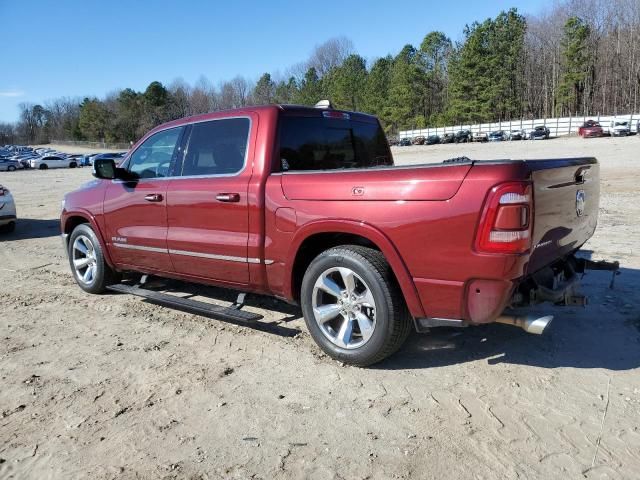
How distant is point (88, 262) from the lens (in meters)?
5.97

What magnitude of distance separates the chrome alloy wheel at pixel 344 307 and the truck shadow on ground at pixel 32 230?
8.63 m

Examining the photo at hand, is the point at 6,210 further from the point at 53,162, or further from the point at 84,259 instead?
the point at 53,162

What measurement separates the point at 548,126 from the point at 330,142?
67312mm

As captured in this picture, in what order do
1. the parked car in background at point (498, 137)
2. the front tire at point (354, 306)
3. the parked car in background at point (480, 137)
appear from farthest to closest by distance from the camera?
the parked car in background at point (480, 137) < the parked car in background at point (498, 137) < the front tire at point (354, 306)

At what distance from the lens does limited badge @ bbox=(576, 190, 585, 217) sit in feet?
12.2

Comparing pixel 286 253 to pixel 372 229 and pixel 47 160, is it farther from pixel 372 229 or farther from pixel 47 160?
pixel 47 160

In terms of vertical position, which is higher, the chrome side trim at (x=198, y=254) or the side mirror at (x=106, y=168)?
the side mirror at (x=106, y=168)

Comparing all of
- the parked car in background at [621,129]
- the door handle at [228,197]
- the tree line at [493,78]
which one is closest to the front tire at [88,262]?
the door handle at [228,197]

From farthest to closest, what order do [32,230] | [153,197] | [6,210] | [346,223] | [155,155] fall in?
[32,230] → [6,210] → [155,155] → [153,197] → [346,223]

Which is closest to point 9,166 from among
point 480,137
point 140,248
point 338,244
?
point 480,137

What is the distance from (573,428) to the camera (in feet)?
9.52

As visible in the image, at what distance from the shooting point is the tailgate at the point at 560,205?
311cm

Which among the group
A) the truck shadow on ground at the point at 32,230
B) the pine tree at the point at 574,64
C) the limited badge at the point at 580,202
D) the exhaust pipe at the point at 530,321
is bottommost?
the truck shadow on ground at the point at 32,230

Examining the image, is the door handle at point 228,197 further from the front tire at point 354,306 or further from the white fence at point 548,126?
the white fence at point 548,126
